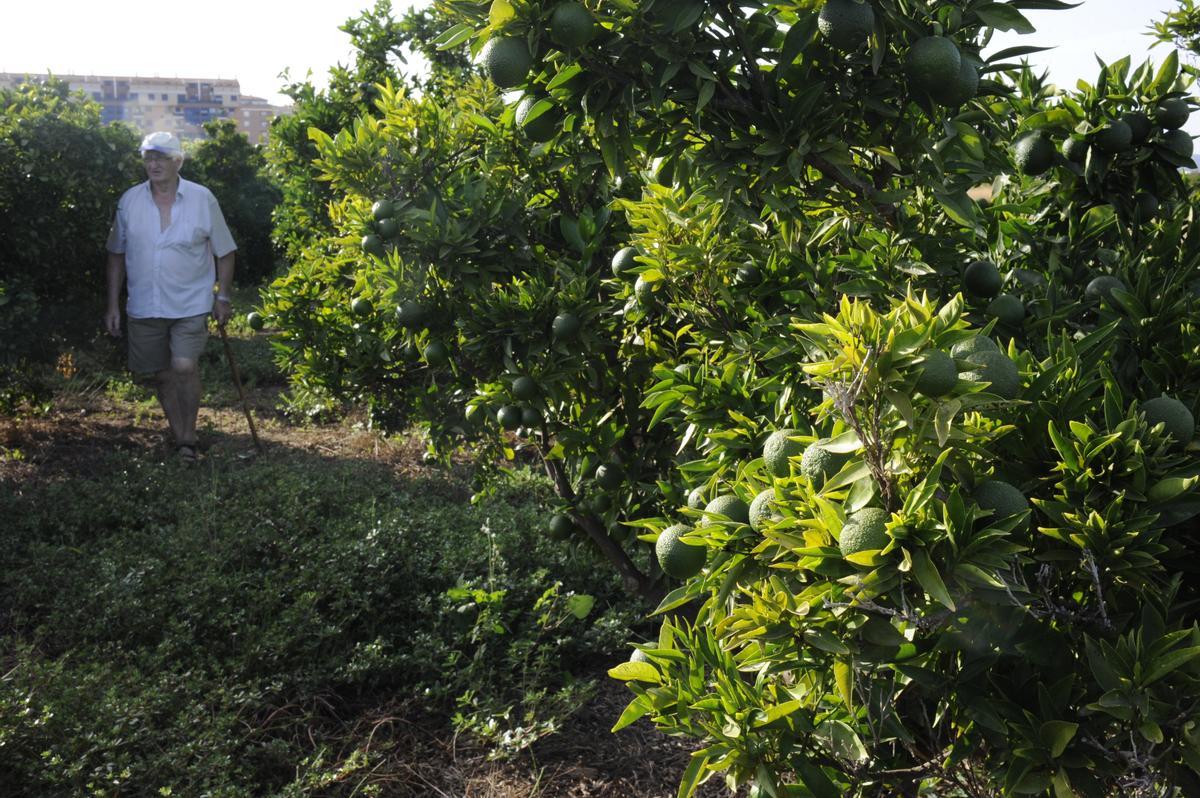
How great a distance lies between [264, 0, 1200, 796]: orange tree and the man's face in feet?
13.6

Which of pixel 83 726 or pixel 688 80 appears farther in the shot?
pixel 83 726

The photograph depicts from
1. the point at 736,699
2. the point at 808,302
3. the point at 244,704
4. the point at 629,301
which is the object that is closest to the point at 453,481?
the point at 244,704

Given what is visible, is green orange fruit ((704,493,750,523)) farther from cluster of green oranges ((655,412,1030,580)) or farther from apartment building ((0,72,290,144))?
apartment building ((0,72,290,144))

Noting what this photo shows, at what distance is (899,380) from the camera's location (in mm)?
1151

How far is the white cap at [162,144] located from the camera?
19.1 ft

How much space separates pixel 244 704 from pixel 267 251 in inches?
398

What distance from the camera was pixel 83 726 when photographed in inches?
114

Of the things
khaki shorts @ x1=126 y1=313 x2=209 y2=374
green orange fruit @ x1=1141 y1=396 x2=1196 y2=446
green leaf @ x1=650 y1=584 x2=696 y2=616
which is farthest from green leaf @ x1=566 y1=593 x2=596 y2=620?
khaki shorts @ x1=126 y1=313 x2=209 y2=374

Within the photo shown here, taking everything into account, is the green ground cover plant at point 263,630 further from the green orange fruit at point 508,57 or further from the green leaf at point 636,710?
the green orange fruit at point 508,57

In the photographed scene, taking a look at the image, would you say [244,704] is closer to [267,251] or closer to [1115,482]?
[1115,482]

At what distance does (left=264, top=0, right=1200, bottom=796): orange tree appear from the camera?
1.20 meters

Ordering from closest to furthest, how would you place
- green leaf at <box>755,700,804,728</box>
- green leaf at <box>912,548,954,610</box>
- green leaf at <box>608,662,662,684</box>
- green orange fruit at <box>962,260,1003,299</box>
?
1. green leaf at <box>912,548,954,610</box>
2. green leaf at <box>755,700,804,728</box>
3. green leaf at <box>608,662,662,684</box>
4. green orange fruit at <box>962,260,1003,299</box>

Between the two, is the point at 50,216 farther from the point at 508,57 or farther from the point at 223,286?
the point at 508,57

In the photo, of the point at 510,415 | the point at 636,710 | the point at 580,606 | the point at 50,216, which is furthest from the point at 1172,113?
the point at 50,216
